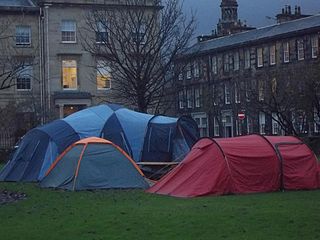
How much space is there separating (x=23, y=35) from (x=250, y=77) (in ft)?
64.9

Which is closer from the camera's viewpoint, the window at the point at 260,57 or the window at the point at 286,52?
the window at the point at 286,52

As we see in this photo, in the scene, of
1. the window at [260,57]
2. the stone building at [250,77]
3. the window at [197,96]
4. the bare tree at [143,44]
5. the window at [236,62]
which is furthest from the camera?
the window at [197,96]

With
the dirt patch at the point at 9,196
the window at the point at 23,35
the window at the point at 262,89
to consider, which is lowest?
the dirt patch at the point at 9,196

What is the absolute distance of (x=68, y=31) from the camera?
56469 millimetres

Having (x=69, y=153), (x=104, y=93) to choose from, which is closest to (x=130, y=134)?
(x=69, y=153)

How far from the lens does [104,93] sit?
57125 mm

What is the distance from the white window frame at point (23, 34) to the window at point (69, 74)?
3.53m

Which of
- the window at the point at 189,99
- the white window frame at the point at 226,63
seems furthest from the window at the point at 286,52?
the window at the point at 189,99

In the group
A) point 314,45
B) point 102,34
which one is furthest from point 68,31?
point 102,34

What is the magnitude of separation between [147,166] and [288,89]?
17629mm

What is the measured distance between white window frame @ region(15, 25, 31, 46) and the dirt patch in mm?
34211

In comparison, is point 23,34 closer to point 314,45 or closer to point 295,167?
point 314,45

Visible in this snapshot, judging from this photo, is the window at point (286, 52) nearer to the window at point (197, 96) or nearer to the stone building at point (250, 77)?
the stone building at point (250, 77)

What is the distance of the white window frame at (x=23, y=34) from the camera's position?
55.1 m
